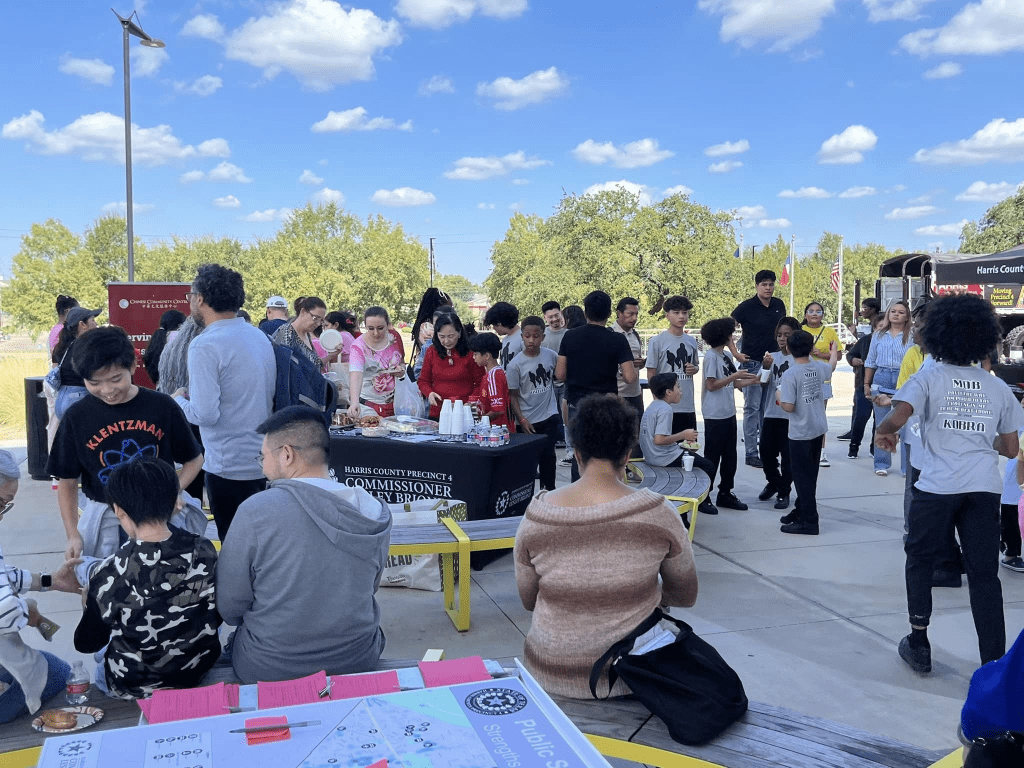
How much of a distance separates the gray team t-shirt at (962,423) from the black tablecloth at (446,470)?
2.67 m

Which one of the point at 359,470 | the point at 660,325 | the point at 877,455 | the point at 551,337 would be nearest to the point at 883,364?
the point at 877,455

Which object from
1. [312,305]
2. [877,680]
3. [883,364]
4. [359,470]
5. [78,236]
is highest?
[78,236]

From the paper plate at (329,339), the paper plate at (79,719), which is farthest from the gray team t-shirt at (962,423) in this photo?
the paper plate at (329,339)

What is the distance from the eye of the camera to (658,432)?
631 cm

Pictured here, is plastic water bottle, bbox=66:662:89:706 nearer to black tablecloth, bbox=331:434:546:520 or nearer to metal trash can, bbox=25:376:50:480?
black tablecloth, bbox=331:434:546:520

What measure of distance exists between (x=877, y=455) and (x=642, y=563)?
7197mm

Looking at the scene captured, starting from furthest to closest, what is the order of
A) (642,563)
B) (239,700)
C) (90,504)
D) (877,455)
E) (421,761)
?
(877,455) < (90,504) < (642,563) < (239,700) < (421,761)

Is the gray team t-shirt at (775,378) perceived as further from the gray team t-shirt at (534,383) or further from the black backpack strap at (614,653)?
the black backpack strap at (614,653)

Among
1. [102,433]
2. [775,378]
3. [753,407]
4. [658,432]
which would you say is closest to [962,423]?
[658,432]

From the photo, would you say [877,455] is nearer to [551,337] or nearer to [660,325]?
[551,337]

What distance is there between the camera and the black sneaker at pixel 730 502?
7.09 meters

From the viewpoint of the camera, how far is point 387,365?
6969mm

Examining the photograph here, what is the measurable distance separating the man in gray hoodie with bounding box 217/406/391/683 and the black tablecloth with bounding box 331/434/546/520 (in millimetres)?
2823

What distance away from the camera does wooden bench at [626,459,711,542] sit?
5.34 metres
